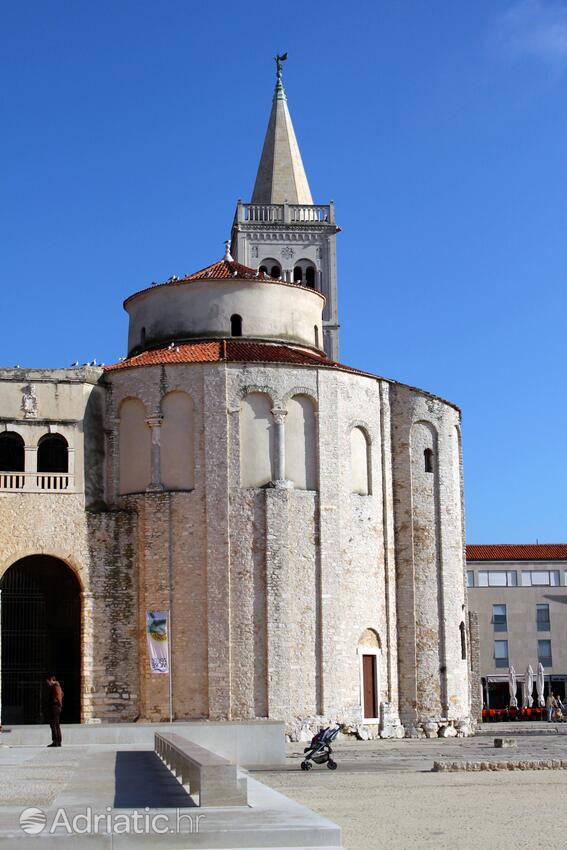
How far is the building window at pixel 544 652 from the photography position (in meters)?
73.3

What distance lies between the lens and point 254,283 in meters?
41.6

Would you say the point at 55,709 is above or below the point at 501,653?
below

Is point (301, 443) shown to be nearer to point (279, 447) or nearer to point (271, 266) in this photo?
point (279, 447)

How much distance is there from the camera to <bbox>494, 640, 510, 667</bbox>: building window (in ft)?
239

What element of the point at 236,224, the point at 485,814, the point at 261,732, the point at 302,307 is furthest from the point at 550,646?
the point at 485,814

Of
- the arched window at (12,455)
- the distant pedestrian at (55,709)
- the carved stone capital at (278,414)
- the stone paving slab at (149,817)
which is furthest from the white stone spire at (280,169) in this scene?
the stone paving slab at (149,817)

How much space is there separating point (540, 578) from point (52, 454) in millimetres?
45432

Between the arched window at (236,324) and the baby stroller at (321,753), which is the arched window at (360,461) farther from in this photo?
the baby stroller at (321,753)

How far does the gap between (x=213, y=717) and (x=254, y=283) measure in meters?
14.1

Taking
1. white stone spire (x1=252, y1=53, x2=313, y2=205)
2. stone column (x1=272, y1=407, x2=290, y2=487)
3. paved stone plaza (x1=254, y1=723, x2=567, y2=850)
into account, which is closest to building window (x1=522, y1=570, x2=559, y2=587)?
white stone spire (x1=252, y1=53, x2=313, y2=205)

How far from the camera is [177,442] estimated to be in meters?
37.8

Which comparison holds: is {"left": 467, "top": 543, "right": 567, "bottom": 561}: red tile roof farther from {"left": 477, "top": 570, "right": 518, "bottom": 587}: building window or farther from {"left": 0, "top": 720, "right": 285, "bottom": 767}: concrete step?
{"left": 0, "top": 720, "right": 285, "bottom": 767}: concrete step

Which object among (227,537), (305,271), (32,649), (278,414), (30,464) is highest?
(305,271)

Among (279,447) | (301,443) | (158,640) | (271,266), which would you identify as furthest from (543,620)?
(158,640)
